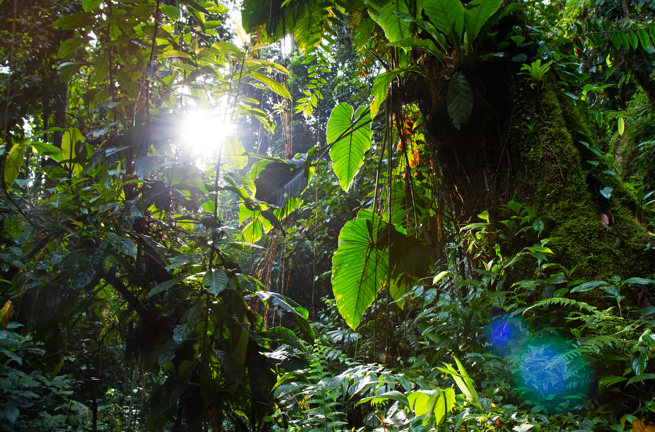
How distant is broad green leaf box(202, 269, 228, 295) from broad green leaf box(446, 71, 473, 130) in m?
1.03

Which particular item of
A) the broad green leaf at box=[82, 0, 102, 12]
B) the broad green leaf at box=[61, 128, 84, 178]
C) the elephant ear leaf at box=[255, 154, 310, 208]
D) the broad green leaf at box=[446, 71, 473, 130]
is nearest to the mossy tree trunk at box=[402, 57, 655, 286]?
the broad green leaf at box=[446, 71, 473, 130]

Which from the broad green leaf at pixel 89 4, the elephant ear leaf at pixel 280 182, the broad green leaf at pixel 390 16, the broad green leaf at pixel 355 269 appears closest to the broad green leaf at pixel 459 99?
the broad green leaf at pixel 390 16

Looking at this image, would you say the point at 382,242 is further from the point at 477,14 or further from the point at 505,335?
the point at 477,14

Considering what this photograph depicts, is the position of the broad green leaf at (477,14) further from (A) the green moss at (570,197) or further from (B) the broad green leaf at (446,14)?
(A) the green moss at (570,197)

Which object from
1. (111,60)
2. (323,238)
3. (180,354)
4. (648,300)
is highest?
(323,238)

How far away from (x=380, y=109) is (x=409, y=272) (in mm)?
865

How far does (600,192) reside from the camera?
1.25 metres

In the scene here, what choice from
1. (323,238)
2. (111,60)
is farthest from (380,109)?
(323,238)

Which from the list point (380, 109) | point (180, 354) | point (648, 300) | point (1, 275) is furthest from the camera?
point (1, 275)

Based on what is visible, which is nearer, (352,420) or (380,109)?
(380,109)

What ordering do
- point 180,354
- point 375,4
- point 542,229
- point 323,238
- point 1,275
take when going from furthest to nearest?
point 323,238, point 1,275, point 375,4, point 180,354, point 542,229

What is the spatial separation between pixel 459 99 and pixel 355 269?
2.92ft

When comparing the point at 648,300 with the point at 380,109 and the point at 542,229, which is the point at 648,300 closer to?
the point at 542,229

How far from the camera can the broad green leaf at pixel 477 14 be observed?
126 cm
